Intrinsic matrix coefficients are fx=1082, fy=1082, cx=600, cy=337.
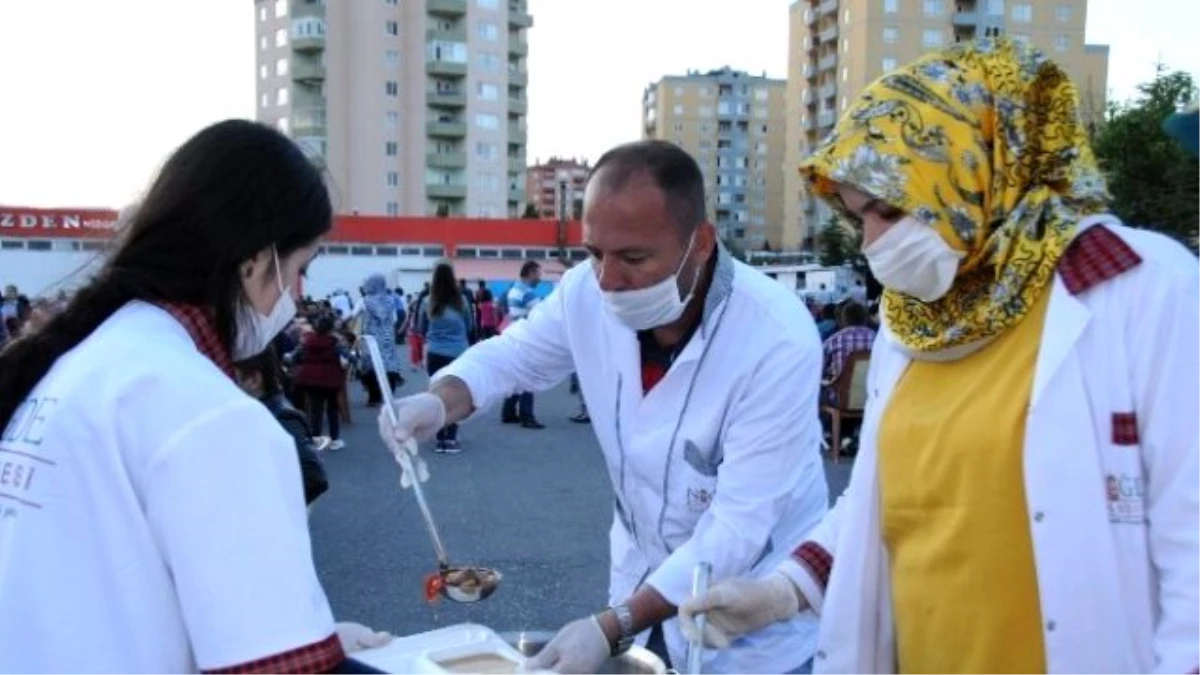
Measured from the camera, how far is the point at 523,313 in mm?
12047

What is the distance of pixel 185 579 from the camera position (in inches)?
48.0

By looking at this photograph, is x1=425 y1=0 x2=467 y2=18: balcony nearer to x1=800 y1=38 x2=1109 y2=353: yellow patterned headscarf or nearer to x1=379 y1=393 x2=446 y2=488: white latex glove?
x1=379 y1=393 x2=446 y2=488: white latex glove

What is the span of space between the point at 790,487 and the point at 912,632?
1.44 ft

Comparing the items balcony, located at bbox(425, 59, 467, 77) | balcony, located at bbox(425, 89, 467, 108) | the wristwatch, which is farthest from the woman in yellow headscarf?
balcony, located at bbox(425, 89, 467, 108)

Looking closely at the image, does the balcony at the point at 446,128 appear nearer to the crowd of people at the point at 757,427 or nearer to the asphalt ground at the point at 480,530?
the asphalt ground at the point at 480,530

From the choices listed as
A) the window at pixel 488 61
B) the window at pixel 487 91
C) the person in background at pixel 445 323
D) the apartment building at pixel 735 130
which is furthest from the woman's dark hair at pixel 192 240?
the apartment building at pixel 735 130

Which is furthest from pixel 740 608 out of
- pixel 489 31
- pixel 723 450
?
pixel 489 31

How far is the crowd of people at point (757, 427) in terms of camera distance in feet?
4.06

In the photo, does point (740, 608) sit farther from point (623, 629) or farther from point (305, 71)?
point (305, 71)

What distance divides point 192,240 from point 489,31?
66.8m

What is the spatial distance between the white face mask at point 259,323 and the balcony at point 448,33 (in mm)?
64041

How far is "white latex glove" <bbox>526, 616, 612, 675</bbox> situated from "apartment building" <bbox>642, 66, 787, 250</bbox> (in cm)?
10727

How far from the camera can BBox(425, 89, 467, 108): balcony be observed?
6341 centimetres

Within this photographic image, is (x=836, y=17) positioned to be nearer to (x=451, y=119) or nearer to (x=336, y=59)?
(x=451, y=119)
